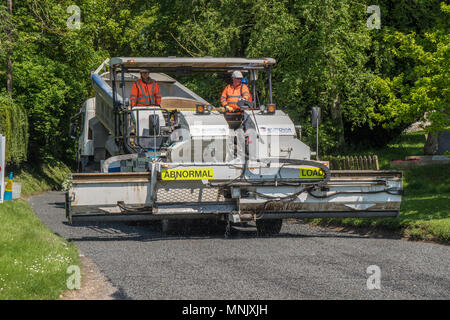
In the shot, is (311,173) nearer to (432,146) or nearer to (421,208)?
(421,208)

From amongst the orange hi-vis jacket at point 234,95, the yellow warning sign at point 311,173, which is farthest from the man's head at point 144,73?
the yellow warning sign at point 311,173

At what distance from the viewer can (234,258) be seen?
965 centimetres

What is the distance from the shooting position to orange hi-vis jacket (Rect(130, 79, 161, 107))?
13156 millimetres

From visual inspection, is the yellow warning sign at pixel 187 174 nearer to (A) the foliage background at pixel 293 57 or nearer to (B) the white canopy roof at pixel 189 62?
(B) the white canopy roof at pixel 189 62

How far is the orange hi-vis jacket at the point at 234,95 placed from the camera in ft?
43.1

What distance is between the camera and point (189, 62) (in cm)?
1327

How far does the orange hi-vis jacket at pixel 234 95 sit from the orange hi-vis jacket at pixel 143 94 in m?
1.28

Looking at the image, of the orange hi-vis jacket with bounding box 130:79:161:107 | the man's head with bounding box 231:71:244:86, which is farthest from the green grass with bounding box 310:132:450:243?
the orange hi-vis jacket with bounding box 130:79:161:107

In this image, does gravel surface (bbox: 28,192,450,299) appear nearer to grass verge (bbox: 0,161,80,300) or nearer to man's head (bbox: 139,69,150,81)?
grass verge (bbox: 0,161,80,300)

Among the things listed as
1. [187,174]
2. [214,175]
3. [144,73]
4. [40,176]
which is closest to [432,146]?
[144,73]

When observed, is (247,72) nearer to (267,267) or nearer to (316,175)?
(316,175)

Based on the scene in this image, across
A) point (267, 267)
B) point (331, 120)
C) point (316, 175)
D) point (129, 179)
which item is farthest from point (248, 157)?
point (331, 120)
